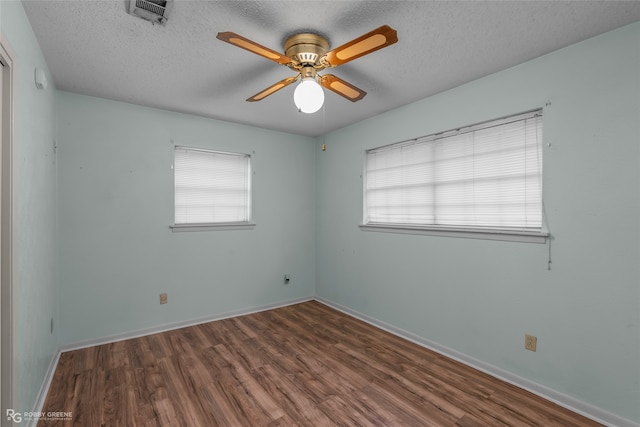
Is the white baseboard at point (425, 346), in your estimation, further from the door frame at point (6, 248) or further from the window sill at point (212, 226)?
the window sill at point (212, 226)

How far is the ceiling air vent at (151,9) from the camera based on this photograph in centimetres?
162

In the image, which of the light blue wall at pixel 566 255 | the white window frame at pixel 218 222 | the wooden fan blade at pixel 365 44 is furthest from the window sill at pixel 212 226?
the wooden fan blade at pixel 365 44

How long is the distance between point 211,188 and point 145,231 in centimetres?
89

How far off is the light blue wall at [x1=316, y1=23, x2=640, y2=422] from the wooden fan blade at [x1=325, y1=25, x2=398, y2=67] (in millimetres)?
1487

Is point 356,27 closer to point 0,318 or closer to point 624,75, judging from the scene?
point 624,75

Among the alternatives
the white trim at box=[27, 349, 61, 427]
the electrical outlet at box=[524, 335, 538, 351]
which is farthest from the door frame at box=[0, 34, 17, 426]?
the electrical outlet at box=[524, 335, 538, 351]

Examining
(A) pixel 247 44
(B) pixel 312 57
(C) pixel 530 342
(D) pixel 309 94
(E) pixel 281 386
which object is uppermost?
(B) pixel 312 57

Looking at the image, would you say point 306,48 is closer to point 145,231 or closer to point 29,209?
point 29,209

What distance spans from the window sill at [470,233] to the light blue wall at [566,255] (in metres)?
0.06

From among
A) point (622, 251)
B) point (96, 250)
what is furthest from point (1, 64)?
point (622, 251)

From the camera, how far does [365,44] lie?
1556mm

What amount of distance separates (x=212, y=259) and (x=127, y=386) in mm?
1594

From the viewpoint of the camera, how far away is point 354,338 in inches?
126

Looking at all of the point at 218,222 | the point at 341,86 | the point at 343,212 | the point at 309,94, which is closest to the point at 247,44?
the point at 309,94
